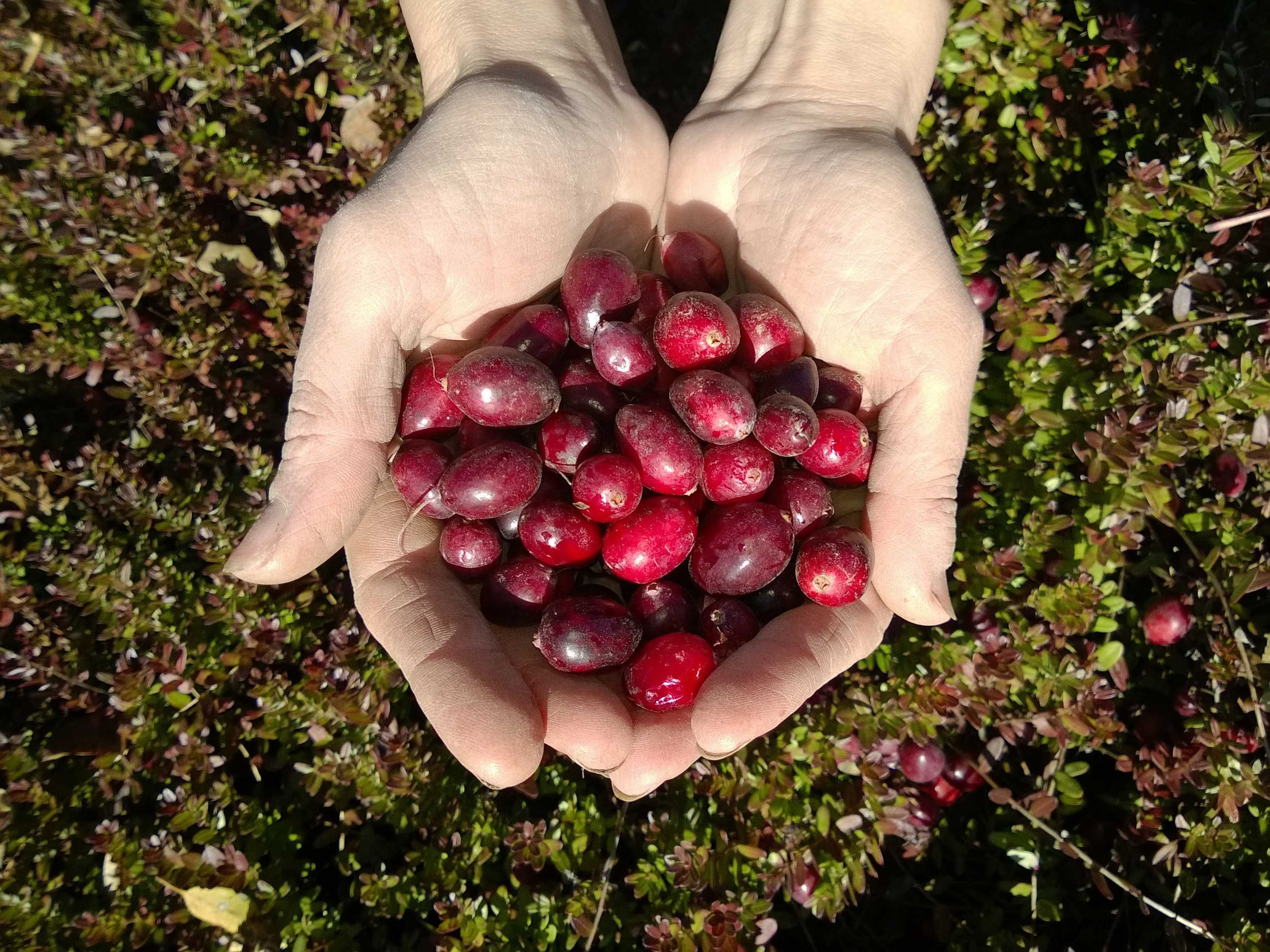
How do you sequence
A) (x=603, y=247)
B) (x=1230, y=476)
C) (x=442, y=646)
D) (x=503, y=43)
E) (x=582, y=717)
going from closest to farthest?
(x=582, y=717), (x=442, y=646), (x=1230, y=476), (x=603, y=247), (x=503, y=43)

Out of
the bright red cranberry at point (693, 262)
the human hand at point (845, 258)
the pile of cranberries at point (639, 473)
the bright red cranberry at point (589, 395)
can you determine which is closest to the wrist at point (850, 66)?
the human hand at point (845, 258)

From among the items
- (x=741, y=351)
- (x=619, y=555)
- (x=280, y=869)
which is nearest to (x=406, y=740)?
(x=280, y=869)

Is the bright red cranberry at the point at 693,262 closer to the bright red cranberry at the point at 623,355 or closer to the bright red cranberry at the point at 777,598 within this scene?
the bright red cranberry at the point at 623,355

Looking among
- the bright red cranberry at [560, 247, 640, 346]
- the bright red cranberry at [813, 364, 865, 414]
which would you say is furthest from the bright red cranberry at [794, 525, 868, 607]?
the bright red cranberry at [560, 247, 640, 346]

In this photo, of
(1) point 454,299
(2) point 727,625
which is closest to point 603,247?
(1) point 454,299

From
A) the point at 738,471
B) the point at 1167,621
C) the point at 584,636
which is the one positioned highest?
the point at 738,471

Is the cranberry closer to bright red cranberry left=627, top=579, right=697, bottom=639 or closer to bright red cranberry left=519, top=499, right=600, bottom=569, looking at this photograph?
bright red cranberry left=519, top=499, right=600, bottom=569

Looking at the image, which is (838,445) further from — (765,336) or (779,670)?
(779,670)
